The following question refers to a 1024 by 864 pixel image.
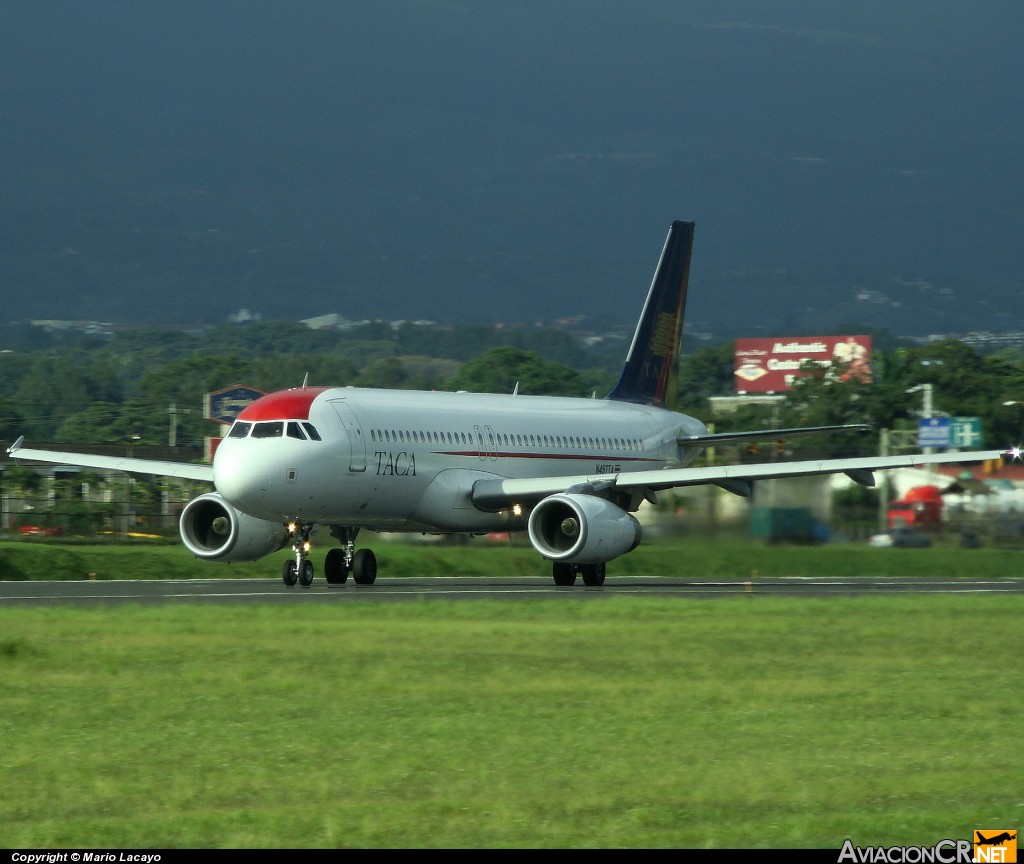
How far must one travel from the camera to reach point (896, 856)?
8383mm

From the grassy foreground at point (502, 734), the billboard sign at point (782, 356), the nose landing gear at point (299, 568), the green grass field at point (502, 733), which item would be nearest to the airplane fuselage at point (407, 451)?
the nose landing gear at point (299, 568)

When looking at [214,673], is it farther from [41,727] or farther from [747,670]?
[747,670]

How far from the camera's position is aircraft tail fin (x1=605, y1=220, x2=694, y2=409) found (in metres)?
46.5

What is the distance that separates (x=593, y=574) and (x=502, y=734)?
915 inches

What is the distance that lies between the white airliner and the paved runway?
3.06 ft

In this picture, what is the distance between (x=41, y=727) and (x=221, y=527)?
25.0m

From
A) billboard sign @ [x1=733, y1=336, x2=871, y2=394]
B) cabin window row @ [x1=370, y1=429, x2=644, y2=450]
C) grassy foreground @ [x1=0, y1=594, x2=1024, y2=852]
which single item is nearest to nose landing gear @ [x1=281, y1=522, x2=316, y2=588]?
cabin window row @ [x1=370, y1=429, x2=644, y2=450]

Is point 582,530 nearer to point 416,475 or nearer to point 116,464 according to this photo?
point 416,475

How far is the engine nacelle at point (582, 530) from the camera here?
34.3 metres

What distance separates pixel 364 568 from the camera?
116 feet

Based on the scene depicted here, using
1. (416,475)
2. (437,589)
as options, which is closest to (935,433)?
(416,475)

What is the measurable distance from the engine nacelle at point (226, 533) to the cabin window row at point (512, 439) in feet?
9.10

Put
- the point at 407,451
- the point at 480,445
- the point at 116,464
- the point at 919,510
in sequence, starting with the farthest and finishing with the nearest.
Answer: the point at 919,510
the point at 480,445
the point at 116,464
the point at 407,451

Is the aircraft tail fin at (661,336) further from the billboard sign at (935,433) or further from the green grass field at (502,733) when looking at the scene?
the billboard sign at (935,433)
